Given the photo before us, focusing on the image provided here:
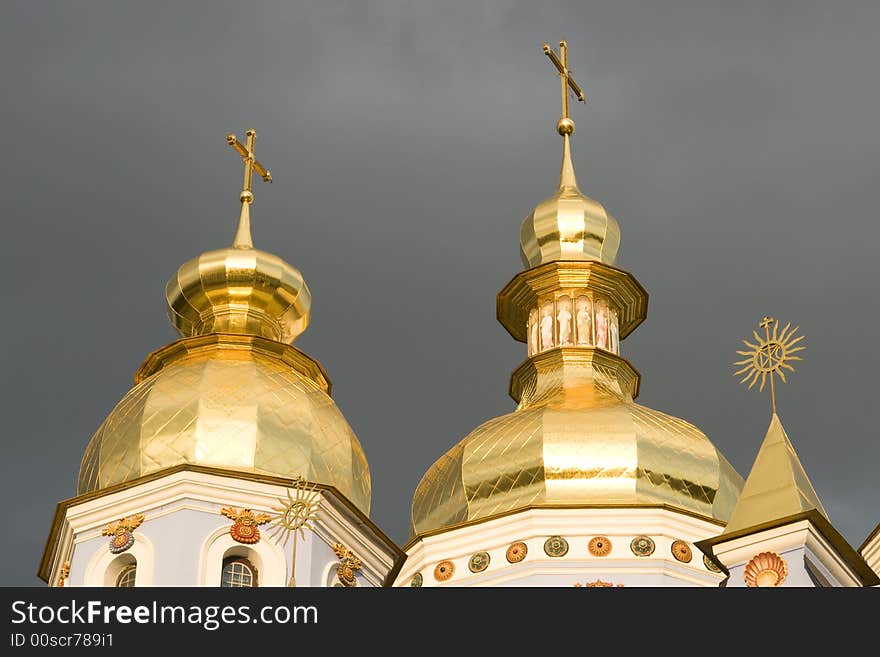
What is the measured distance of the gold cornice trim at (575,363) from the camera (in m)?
34.5

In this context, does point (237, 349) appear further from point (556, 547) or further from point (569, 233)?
point (569, 233)

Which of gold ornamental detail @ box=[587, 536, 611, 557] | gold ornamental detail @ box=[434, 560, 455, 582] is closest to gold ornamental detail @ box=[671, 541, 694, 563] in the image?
gold ornamental detail @ box=[587, 536, 611, 557]

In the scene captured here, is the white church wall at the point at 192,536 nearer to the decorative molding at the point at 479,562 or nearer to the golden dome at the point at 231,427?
the golden dome at the point at 231,427

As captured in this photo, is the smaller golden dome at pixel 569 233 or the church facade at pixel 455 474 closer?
the church facade at pixel 455 474

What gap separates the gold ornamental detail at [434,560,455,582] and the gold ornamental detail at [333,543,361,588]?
311 cm

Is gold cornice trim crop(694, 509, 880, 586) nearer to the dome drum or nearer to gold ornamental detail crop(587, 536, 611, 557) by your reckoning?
gold ornamental detail crop(587, 536, 611, 557)

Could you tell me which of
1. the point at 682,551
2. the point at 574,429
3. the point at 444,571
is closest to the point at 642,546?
the point at 682,551

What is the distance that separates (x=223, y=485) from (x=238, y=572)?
1.00m

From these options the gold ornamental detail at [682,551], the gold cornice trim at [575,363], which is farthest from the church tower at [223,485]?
the gold cornice trim at [575,363]

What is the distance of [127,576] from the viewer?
92.1 feet

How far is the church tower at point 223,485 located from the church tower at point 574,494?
2347 millimetres
